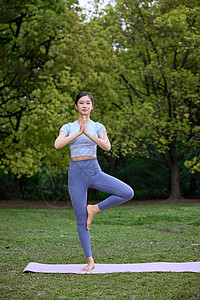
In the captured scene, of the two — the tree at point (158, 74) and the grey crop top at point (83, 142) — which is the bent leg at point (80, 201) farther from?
the tree at point (158, 74)

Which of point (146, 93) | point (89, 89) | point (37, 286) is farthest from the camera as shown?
point (146, 93)

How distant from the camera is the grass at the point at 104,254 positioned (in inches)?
161

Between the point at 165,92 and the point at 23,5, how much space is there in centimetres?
722

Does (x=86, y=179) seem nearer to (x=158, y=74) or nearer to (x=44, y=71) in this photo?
(x=44, y=71)

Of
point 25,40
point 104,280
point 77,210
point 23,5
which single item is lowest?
point 104,280

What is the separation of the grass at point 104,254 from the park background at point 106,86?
4.67 metres

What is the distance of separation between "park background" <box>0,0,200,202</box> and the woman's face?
883cm

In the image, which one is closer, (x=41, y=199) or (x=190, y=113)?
(x=190, y=113)

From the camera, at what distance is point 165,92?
18.4 metres

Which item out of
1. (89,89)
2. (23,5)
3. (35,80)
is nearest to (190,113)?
(89,89)

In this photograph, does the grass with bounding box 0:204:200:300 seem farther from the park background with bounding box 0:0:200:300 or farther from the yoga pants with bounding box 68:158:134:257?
the yoga pants with bounding box 68:158:134:257

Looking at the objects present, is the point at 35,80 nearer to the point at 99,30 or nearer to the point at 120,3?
the point at 99,30

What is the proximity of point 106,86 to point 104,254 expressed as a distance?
35.2 feet

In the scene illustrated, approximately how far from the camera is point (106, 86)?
16.3 meters
